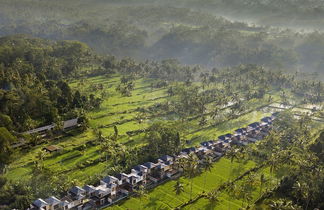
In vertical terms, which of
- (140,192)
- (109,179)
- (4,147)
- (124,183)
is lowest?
(124,183)

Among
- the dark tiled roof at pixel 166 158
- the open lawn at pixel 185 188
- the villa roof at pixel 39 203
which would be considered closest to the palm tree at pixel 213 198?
the open lawn at pixel 185 188

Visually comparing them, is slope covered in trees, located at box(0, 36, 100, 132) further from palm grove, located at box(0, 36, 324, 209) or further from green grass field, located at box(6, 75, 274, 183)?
green grass field, located at box(6, 75, 274, 183)

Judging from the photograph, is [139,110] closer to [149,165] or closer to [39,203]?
[149,165]

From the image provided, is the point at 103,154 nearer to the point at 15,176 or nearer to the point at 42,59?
the point at 15,176

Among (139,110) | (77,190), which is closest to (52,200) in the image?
(77,190)

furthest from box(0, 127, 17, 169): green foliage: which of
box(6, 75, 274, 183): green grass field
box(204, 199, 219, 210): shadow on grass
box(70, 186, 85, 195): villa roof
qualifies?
box(204, 199, 219, 210): shadow on grass

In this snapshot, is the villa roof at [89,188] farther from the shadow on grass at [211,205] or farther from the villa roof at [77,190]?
the shadow on grass at [211,205]

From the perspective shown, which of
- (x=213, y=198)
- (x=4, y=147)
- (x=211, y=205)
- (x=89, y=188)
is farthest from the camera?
(x=4, y=147)

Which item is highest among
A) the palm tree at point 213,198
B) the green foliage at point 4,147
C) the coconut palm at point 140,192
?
the green foliage at point 4,147
